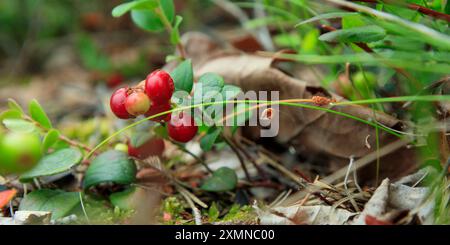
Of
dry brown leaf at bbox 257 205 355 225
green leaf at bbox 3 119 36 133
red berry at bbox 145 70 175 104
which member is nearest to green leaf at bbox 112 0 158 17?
red berry at bbox 145 70 175 104

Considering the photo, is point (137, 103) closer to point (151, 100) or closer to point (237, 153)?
point (151, 100)

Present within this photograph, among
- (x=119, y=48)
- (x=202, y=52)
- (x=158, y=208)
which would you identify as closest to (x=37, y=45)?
(x=119, y=48)

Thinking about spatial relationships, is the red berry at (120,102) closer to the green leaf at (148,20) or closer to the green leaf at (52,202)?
the green leaf at (52,202)

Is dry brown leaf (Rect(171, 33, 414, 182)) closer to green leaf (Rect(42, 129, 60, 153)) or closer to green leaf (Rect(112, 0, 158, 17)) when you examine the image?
green leaf (Rect(112, 0, 158, 17))

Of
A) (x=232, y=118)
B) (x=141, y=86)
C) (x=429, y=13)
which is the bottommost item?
(x=232, y=118)

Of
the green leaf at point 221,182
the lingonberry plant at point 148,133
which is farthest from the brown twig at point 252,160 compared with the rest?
the green leaf at point 221,182
